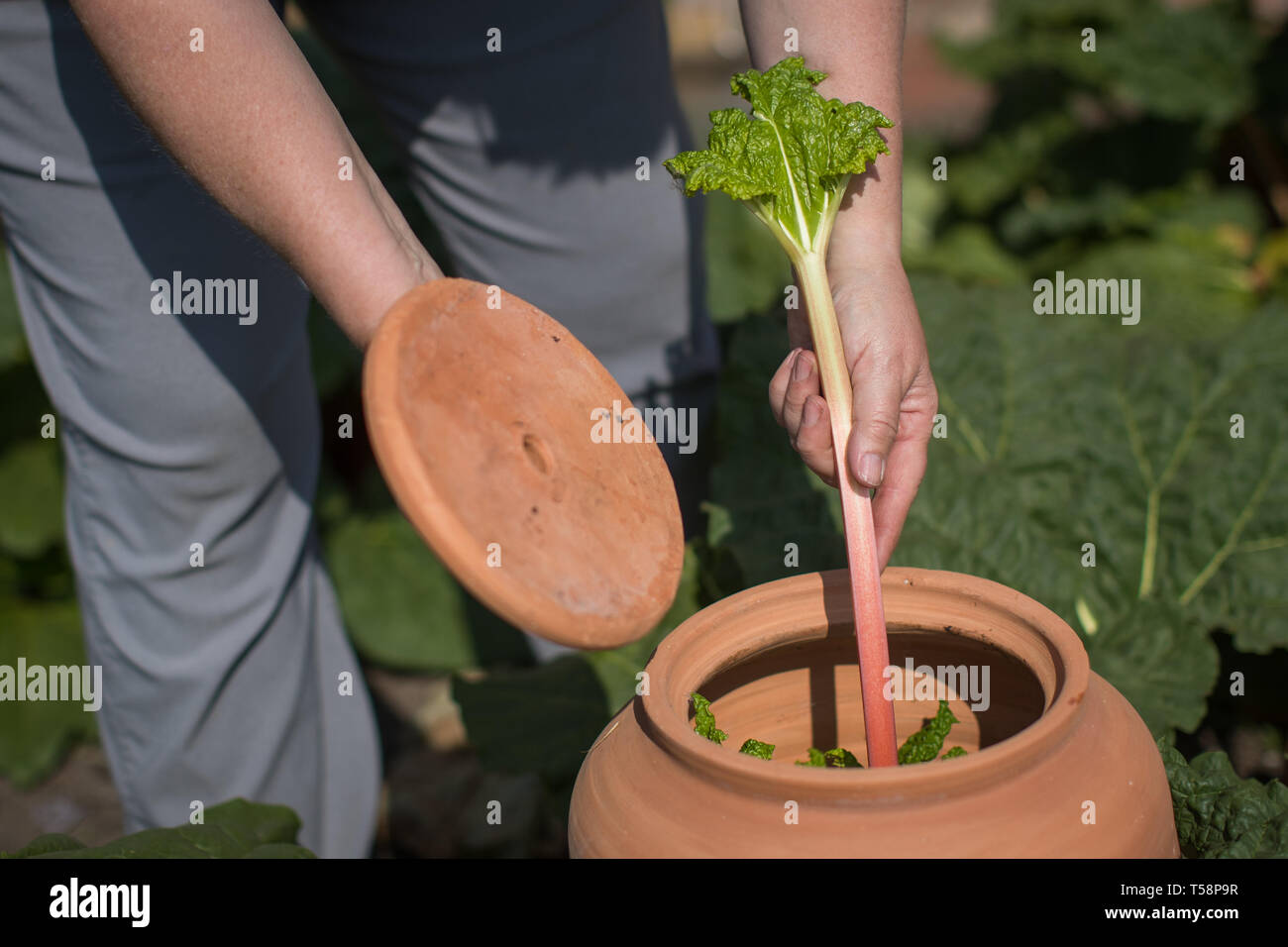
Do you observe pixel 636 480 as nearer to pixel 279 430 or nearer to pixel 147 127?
pixel 147 127

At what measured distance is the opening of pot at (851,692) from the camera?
1714 millimetres

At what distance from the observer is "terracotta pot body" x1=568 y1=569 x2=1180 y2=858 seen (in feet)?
4.33

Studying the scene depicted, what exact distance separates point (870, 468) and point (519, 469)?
46 cm

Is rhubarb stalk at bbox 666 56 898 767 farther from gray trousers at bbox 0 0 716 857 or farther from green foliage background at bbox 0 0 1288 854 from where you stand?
gray trousers at bbox 0 0 716 857

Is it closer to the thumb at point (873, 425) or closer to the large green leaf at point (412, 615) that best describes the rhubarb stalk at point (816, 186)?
the thumb at point (873, 425)

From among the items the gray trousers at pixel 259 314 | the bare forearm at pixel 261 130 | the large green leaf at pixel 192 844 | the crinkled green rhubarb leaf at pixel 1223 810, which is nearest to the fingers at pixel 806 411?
the bare forearm at pixel 261 130

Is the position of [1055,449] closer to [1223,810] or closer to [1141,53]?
[1223,810]

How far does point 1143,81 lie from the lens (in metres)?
4.06

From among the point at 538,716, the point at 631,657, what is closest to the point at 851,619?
the point at 631,657

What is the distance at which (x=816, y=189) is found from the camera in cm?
166

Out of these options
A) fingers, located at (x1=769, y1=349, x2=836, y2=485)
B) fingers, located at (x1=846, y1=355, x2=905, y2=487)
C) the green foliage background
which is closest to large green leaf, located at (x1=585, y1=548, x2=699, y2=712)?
the green foliage background

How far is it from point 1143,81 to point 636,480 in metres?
3.26

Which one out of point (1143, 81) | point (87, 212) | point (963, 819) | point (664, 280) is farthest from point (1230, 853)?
point (1143, 81)

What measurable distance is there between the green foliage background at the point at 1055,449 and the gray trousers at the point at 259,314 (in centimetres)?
40
